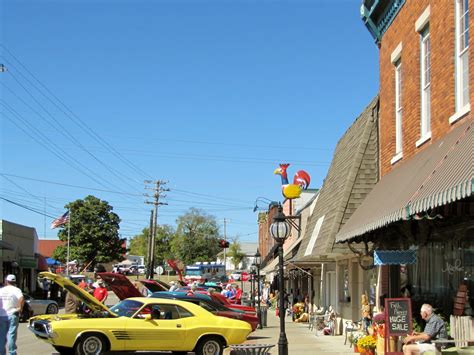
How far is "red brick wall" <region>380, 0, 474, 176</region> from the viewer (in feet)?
39.8

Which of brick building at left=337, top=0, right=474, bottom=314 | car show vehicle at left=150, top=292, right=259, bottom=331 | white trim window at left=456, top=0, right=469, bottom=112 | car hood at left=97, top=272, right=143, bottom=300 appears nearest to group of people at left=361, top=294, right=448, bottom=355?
brick building at left=337, top=0, right=474, bottom=314

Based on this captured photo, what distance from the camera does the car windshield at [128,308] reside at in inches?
620

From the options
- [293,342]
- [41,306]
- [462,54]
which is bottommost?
[293,342]

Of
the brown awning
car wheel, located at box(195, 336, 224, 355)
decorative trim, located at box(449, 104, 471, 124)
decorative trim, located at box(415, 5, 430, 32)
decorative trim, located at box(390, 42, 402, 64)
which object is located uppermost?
decorative trim, located at box(390, 42, 402, 64)

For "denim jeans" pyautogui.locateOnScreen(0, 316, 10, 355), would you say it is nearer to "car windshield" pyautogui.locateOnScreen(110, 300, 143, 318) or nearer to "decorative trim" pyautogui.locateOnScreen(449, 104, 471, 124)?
"car windshield" pyautogui.locateOnScreen(110, 300, 143, 318)

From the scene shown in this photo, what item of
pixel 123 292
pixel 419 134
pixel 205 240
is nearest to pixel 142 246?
pixel 205 240

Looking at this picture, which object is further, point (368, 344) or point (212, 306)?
point (212, 306)

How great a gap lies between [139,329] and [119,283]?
753 cm

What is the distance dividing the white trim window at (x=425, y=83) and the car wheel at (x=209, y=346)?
20.6 feet

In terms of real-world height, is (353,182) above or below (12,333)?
above

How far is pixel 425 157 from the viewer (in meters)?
12.3

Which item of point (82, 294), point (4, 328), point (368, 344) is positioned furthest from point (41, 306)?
point (368, 344)

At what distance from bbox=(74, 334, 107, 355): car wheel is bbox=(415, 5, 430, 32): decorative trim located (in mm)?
9091

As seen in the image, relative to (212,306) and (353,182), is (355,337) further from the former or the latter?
(212,306)
